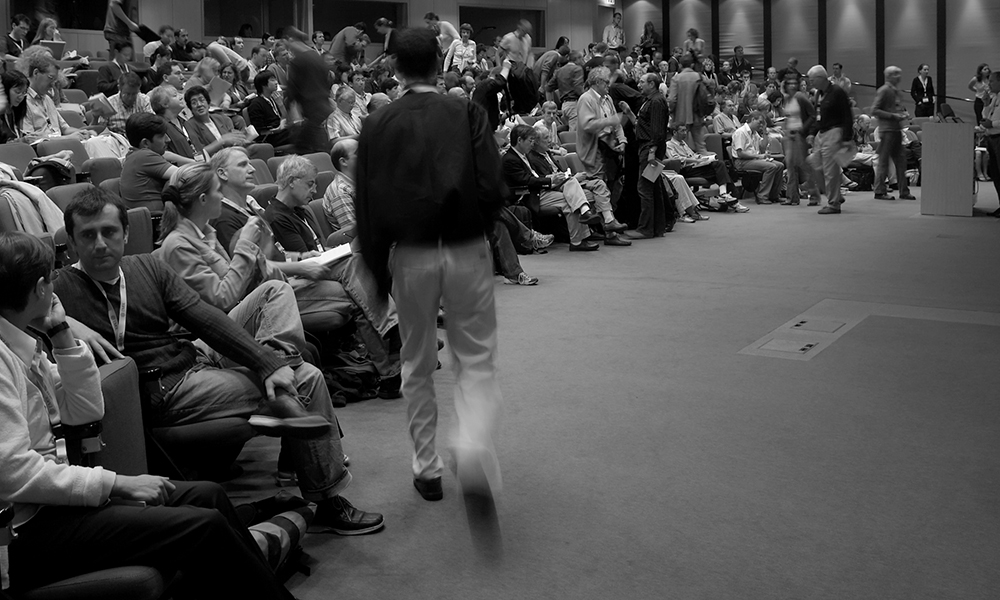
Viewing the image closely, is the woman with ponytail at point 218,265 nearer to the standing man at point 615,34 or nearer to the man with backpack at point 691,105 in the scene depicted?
the man with backpack at point 691,105

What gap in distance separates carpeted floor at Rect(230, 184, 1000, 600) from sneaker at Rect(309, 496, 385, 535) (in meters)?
0.04

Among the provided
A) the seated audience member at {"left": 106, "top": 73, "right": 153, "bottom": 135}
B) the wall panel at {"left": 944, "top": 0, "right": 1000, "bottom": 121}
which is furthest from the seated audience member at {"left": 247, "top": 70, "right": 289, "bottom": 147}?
the wall panel at {"left": 944, "top": 0, "right": 1000, "bottom": 121}

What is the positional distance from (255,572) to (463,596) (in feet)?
2.02

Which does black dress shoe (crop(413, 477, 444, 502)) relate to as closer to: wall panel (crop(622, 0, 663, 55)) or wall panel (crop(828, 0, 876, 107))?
wall panel (crop(828, 0, 876, 107))

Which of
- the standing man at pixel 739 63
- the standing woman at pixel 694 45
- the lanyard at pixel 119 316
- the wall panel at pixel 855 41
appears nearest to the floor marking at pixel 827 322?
the lanyard at pixel 119 316

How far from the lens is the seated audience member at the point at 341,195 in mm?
5461

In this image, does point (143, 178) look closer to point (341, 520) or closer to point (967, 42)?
point (341, 520)

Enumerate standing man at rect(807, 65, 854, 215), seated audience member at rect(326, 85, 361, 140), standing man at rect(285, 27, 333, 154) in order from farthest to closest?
standing man at rect(807, 65, 854, 215) → seated audience member at rect(326, 85, 361, 140) → standing man at rect(285, 27, 333, 154)

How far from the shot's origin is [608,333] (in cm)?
564

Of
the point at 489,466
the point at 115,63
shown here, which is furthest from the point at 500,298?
the point at 115,63

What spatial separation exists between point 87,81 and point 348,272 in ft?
28.6

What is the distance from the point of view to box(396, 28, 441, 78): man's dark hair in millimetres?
2939

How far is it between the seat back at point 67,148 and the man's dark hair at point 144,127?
877 millimetres

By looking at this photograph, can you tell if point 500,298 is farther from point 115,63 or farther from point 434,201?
point 115,63
